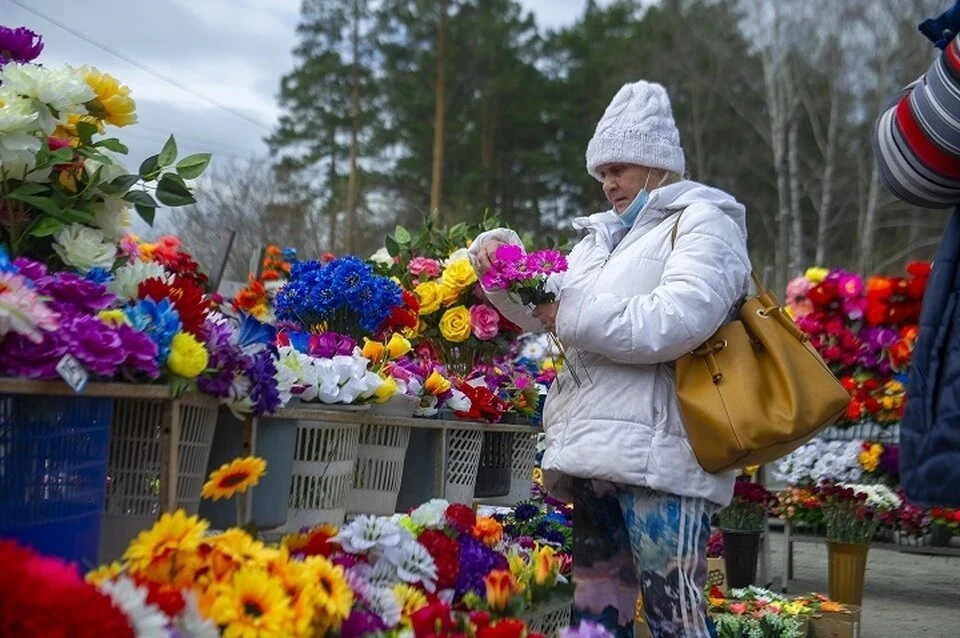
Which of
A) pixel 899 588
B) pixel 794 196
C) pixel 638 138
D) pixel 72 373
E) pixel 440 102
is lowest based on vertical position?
pixel 899 588

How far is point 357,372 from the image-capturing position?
3.29 m

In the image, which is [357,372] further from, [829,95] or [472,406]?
[829,95]

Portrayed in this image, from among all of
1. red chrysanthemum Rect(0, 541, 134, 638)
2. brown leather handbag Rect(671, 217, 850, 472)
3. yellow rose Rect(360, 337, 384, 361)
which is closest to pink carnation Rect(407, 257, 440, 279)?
yellow rose Rect(360, 337, 384, 361)

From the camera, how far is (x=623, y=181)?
10.6ft

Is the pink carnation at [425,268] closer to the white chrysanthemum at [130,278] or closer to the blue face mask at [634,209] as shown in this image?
the blue face mask at [634,209]

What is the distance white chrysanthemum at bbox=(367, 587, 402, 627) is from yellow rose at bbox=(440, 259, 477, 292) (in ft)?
7.32

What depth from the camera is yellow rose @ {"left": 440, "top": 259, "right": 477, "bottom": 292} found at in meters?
4.54

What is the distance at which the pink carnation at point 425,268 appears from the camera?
4828 mm

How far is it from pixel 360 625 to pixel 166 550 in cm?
37

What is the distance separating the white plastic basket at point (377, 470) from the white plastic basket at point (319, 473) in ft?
0.86

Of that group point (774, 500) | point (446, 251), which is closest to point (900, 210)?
point (774, 500)

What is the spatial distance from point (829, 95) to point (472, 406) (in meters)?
22.9

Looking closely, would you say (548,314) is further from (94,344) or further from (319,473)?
(94,344)

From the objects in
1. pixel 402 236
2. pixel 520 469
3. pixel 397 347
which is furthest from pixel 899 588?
pixel 397 347
